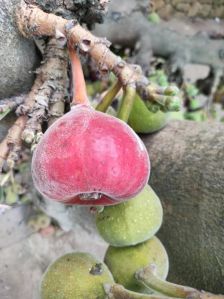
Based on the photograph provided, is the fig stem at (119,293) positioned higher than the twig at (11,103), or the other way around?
the twig at (11,103)

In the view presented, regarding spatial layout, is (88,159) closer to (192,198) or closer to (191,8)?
(192,198)

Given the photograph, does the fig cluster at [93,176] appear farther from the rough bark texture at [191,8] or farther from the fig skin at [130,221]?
the rough bark texture at [191,8]

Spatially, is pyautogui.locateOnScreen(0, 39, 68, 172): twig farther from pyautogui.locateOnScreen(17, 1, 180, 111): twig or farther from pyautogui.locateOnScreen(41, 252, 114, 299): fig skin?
pyautogui.locateOnScreen(41, 252, 114, 299): fig skin

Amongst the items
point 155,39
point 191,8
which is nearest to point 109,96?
point 155,39

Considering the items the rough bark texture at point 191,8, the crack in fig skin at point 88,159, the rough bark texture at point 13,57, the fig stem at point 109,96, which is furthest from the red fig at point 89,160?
the rough bark texture at point 191,8

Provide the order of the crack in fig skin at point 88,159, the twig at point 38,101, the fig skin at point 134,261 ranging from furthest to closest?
1. the fig skin at point 134,261
2. the twig at point 38,101
3. the crack in fig skin at point 88,159

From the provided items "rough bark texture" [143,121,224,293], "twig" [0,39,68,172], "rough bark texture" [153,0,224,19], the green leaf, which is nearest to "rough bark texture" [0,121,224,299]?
"rough bark texture" [143,121,224,293]

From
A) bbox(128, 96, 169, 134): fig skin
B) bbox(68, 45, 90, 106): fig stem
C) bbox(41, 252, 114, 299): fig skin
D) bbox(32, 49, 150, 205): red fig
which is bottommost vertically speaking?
Result: bbox(41, 252, 114, 299): fig skin
